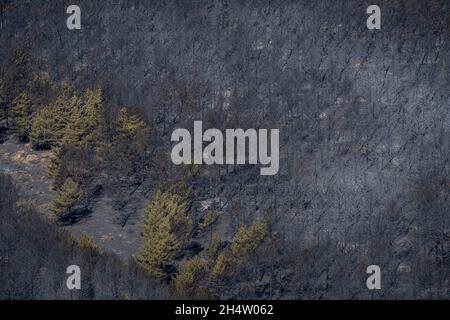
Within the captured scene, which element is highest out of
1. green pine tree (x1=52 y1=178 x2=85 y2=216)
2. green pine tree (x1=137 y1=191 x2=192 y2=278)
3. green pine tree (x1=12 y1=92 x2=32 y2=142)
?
green pine tree (x1=12 y1=92 x2=32 y2=142)

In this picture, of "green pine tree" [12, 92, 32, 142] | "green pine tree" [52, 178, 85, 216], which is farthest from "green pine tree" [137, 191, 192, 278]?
"green pine tree" [12, 92, 32, 142]

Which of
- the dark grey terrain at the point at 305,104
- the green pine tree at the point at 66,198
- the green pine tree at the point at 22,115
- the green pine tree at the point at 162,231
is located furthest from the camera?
the green pine tree at the point at 22,115

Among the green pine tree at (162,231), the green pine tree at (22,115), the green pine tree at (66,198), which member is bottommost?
the green pine tree at (162,231)

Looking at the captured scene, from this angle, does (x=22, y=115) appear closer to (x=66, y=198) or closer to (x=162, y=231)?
(x=66, y=198)

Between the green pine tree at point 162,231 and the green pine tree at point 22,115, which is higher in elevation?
the green pine tree at point 22,115

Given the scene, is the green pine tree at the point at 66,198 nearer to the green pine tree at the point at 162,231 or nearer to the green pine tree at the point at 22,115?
the green pine tree at the point at 162,231

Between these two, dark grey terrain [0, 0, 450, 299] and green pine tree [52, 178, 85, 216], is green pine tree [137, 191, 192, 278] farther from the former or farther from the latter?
green pine tree [52, 178, 85, 216]

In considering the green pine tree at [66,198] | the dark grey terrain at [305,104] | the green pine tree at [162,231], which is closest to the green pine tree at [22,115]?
the dark grey terrain at [305,104]

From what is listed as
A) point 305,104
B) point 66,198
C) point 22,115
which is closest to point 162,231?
point 66,198
